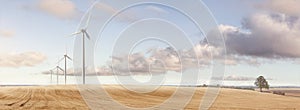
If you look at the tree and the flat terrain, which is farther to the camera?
the tree

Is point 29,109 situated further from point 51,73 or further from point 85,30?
point 51,73

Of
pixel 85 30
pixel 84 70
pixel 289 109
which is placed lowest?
pixel 289 109

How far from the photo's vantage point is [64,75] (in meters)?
86.8

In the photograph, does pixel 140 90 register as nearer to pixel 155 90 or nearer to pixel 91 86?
pixel 155 90

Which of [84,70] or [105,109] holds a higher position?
[84,70]

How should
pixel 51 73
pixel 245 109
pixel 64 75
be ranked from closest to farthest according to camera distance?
pixel 245 109 < pixel 64 75 < pixel 51 73

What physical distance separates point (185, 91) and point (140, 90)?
19.3ft

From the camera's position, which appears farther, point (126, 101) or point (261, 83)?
point (261, 83)

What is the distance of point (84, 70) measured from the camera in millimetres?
58219

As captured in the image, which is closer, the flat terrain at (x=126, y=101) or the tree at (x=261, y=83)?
the flat terrain at (x=126, y=101)

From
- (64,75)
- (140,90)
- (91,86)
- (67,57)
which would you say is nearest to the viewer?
(140,90)

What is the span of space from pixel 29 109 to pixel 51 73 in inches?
3063

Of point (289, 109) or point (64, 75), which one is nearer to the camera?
point (289, 109)

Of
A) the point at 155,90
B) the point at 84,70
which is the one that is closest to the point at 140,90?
the point at 155,90
